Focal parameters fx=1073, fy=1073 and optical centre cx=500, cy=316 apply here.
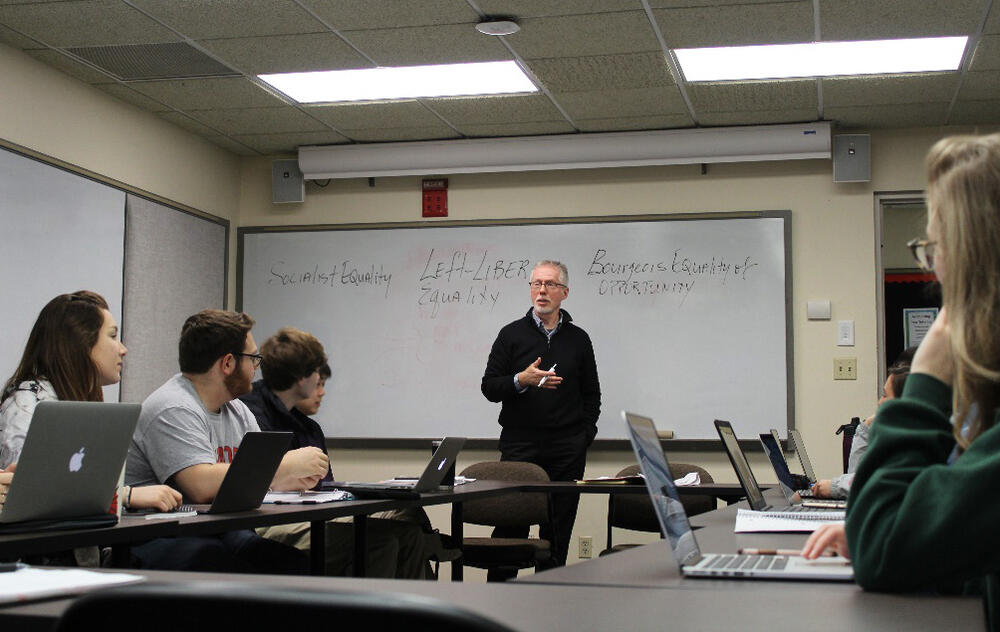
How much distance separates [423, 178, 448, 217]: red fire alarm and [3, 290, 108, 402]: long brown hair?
11.8ft

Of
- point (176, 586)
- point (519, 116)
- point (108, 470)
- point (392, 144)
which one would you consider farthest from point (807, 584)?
point (392, 144)

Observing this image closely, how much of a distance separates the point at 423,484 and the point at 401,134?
2985 millimetres

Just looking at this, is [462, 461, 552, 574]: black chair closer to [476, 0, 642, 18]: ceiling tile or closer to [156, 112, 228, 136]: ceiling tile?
[476, 0, 642, 18]: ceiling tile

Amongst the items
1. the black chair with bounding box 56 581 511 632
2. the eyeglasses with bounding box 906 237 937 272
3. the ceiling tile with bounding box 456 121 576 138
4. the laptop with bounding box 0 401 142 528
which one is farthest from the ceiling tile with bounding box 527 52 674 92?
the black chair with bounding box 56 581 511 632

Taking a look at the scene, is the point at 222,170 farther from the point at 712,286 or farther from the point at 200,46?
the point at 712,286

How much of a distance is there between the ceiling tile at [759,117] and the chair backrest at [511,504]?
2162 millimetres

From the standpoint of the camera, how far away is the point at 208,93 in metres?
5.33

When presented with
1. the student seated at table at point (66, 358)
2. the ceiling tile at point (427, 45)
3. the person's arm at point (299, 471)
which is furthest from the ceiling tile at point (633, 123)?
the student seated at table at point (66, 358)

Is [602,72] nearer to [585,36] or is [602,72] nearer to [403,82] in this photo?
[585,36]

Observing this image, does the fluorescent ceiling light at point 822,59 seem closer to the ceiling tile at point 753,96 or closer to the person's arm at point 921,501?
the ceiling tile at point 753,96

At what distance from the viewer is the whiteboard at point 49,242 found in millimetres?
4555

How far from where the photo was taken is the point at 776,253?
592 cm

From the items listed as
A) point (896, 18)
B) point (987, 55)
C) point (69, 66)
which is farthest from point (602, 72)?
point (69, 66)

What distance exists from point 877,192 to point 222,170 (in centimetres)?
380
